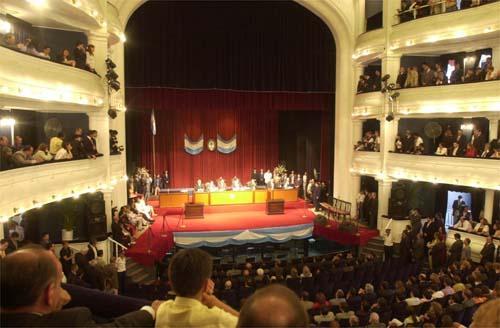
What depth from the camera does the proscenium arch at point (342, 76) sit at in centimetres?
2086

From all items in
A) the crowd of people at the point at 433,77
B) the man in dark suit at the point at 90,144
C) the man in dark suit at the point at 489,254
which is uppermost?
the crowd of people at the point at 433,77

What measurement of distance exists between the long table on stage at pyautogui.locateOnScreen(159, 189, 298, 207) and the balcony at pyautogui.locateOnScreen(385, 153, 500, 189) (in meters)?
4.98

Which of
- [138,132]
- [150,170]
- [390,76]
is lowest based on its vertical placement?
[150,170]

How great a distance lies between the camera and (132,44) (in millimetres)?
18812

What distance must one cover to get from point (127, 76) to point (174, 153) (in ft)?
18.1

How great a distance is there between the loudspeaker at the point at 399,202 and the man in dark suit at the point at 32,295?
17.1 metres

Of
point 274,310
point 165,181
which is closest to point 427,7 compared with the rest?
point 165,181

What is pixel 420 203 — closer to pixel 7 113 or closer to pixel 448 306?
pixel 448 306

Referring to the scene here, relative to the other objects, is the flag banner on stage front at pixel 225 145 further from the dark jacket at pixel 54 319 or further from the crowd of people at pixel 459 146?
the dark jacket at pixel 54 319

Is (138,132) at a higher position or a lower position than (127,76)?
lower

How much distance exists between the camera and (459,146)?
15438 mm

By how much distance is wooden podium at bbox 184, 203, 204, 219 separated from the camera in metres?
18.3

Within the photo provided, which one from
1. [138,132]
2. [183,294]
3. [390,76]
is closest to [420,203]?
[390,76]

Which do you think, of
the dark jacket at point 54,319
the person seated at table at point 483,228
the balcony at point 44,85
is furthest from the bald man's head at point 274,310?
the person seated at table at point 483,228
